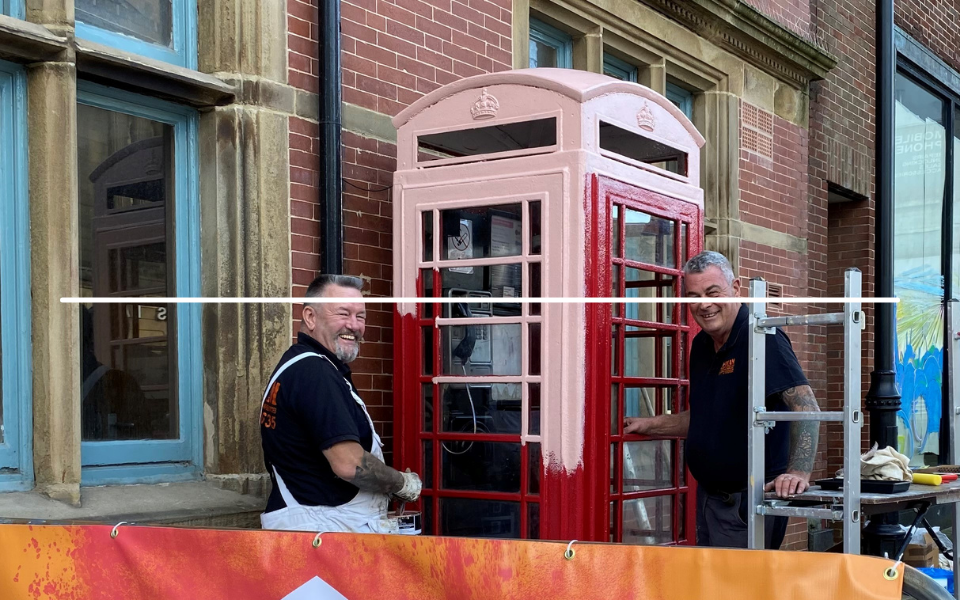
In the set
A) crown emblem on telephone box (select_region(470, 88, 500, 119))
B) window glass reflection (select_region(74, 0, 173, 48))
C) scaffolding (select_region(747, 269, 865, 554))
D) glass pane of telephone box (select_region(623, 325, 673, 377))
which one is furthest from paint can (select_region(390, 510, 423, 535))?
window glass reflection (select_region(74, 0, 173, 48))

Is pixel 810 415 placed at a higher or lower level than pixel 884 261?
lower

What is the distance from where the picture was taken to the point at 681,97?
9.52 metres

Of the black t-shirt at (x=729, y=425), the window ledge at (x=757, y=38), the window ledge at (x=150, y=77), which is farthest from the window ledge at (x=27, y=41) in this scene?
the window ledge at (x=757, y=38)

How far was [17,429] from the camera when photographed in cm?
471

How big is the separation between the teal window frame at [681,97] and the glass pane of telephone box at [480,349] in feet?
14.6

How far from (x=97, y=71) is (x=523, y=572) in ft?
9.66

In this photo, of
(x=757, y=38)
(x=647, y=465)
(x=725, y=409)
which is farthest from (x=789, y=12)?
(x=725, y=409)

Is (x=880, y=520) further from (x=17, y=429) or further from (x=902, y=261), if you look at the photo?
(x=902, y=261)

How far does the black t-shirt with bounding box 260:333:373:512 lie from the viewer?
14.6 ft

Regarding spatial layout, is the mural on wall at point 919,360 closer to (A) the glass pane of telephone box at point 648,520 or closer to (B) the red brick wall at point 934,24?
(B) the red brick wall at point 934,24

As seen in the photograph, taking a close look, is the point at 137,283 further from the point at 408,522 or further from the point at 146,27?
the point at 408,522

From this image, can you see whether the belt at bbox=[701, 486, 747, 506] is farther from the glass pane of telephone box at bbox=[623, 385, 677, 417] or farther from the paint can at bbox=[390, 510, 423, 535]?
the paint can at bbox=[390, 510, 423, 535]

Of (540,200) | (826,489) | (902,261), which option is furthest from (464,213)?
(902,261)

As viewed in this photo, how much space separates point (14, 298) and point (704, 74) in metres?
6.22
